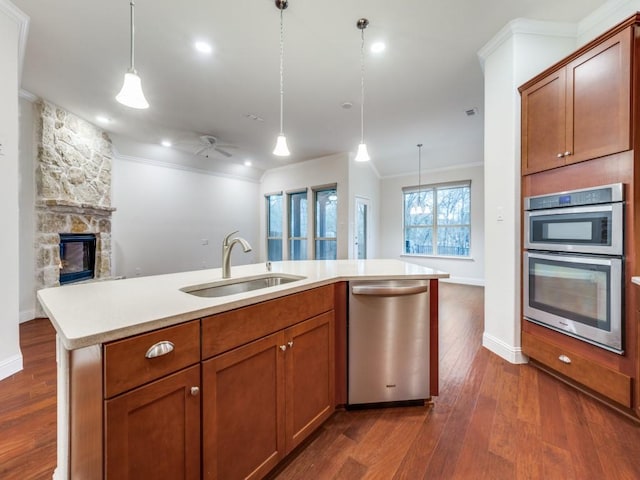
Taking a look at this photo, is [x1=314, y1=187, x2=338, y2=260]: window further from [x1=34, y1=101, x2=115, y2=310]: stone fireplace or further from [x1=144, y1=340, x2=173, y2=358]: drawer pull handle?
[x1=144, y1=340, x2=173, y2=358]: drawer pull handle

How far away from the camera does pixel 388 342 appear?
1742 mm

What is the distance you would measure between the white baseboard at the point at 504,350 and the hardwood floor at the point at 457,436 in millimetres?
176

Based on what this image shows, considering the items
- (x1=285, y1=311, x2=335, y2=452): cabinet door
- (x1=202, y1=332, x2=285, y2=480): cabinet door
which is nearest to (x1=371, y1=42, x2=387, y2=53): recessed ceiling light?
(x1=285, y1=311, x2=335, y2=452): cabinet door

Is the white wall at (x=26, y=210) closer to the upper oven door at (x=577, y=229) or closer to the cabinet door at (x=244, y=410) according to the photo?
the cabinet door at (x=244, y=410)

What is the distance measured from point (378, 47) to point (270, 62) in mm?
1121

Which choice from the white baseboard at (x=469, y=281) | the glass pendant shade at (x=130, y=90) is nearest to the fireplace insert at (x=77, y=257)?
the glass pendant shade at (x=130, y=90)

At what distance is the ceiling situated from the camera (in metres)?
2.24

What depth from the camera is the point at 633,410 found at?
1.64 meters

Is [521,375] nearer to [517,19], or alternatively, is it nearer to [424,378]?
[424,378]

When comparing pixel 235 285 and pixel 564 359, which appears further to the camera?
pixel 564 359

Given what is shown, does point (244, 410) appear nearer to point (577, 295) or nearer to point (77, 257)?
point (577, 295)

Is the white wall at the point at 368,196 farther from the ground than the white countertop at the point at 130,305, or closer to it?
farther from the ground

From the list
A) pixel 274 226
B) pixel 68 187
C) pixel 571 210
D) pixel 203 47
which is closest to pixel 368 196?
pixel 274 226

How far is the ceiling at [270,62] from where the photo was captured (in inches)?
88.2
